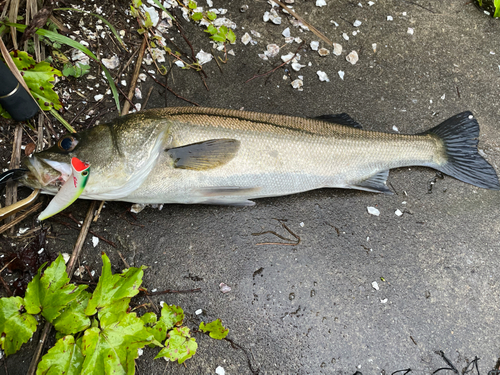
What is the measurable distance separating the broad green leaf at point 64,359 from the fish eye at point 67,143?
1275 millimetres

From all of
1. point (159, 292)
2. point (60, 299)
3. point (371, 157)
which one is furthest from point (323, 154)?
point (60, 299)

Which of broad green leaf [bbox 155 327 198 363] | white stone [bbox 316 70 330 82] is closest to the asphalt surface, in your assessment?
white stone [bbox 316 70 330 82]

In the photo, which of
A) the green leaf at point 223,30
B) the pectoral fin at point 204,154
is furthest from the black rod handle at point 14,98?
the green leaf at point 223,30

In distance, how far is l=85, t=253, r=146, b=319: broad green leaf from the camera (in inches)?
90.5

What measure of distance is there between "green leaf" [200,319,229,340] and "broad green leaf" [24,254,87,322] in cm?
96

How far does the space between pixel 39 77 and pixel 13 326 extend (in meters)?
1.81

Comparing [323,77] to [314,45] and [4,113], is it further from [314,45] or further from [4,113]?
[4,113]

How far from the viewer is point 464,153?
2.94 metres

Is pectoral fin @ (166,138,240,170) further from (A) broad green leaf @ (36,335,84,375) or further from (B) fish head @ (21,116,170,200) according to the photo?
(A) broad green leaf @ (36,335,84,375)

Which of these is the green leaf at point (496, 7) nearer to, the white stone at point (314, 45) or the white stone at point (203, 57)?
the white stone at point (314, 45)

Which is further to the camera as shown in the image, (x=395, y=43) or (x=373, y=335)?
(x=395, y=43)

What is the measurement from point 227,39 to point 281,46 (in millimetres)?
540

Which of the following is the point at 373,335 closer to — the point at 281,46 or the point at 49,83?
the point at 281,46

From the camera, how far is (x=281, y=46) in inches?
132
